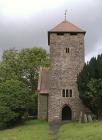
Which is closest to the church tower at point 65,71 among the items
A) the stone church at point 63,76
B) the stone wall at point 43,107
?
the stone church at point 63,76

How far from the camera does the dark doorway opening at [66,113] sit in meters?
58.0

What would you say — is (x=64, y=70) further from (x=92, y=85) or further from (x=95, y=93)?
(x=95, y=93)

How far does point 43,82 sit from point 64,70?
4998 millimetres

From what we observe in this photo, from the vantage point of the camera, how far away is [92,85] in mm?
52688

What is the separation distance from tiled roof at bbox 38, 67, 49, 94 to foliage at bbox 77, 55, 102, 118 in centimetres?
569

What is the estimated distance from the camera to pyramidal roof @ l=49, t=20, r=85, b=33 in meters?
58.7

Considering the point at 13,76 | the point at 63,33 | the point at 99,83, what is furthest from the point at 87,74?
the point at 13,76

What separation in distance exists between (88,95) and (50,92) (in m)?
6.17

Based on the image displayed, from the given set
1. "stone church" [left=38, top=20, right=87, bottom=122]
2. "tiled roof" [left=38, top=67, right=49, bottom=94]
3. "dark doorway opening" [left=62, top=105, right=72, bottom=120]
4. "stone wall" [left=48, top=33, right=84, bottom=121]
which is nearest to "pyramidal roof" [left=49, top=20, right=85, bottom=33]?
"stone church" [left=38, top=20, right=87, bottom=122]

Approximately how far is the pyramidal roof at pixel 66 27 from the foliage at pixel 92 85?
17.4ft

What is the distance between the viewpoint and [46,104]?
59.2 metres

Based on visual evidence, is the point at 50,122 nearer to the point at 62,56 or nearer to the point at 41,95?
the point at 41,95

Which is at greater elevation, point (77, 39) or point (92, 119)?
point (77, 39)

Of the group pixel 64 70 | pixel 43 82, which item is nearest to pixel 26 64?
pixel 43 82
